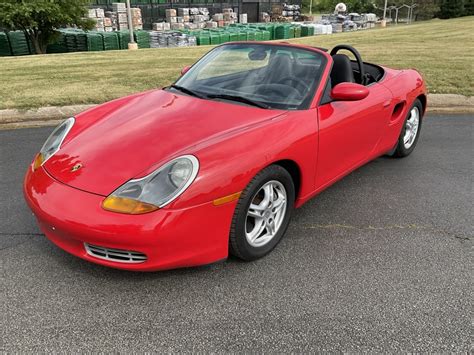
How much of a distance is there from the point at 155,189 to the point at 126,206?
0.18 metres

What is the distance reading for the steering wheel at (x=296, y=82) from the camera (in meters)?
3.43

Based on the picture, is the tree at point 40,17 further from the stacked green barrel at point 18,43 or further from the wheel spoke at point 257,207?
the wheel spoke at point 257,207

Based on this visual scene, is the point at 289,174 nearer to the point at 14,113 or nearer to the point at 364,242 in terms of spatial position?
the point at 364,242

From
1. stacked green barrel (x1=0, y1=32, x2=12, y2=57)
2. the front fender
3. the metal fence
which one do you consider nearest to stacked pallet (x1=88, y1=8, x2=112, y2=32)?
the metal fence

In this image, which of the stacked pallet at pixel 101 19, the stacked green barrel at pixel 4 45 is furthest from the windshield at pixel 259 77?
the stacked pallet at pixel 101 19

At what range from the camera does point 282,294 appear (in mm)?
2602

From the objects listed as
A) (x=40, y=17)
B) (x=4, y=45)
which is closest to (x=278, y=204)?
(x=4, y=45)

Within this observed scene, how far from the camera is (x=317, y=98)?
3340 mm

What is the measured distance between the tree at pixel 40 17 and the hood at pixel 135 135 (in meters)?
21.2

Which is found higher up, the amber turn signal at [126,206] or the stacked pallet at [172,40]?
the amber turn signal at [126,206]

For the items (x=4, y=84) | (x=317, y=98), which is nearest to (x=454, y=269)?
(x=317, y=98)

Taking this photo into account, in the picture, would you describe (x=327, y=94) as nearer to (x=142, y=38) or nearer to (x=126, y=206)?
(x=126, y=206)

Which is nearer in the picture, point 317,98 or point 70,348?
point 70,348

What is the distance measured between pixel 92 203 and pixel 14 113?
16.0ft
